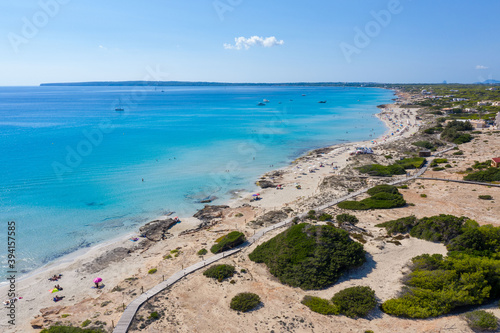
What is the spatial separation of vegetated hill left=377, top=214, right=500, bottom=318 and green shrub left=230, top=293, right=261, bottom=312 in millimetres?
7366

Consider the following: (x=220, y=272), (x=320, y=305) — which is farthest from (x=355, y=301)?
(x=220, y=272)

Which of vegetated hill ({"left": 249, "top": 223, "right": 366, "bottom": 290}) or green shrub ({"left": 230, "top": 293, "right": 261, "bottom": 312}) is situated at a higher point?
vegetated hill ({"left": 249, "top": 223, "right": 366, "bottom": 290})

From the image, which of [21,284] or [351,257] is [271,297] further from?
[21,284]

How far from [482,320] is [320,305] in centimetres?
791

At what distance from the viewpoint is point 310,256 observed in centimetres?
2072

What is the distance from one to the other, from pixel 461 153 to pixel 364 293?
1789 inches

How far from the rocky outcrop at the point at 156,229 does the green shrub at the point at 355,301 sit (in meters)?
17.6

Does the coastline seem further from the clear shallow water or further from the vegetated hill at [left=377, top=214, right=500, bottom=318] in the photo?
the vegetated hill at [left=377, top=214, right=500, bottom=318]

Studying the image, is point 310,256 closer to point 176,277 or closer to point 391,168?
point 176,277

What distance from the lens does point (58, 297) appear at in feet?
65.6

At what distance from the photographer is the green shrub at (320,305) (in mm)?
16625

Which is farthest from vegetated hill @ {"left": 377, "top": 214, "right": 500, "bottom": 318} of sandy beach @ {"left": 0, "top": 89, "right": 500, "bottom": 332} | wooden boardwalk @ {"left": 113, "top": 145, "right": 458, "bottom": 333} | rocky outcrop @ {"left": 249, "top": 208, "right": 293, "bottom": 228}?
rocky outcrop @ {"left": 249, "top": 208, "right": 293, "bottom": 228}

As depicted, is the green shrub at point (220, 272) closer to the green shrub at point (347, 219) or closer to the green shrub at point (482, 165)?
the green shrub at point (347, 219)

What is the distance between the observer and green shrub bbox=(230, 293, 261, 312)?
56.6ft
